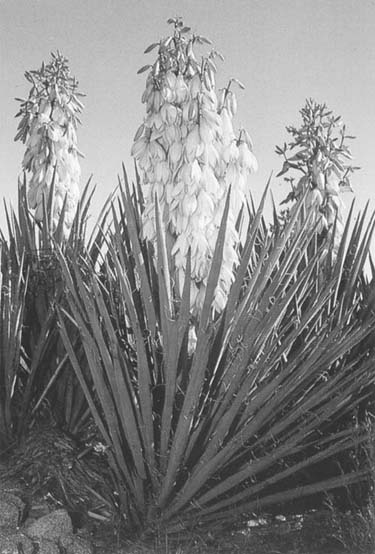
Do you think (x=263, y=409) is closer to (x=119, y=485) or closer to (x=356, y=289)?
(x=119, y=485)

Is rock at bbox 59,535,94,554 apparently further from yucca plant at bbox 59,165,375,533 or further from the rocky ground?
yucca plant at bbox 59,165,375,533

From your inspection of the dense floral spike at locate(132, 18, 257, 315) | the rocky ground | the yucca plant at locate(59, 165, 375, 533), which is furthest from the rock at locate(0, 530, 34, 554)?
the dense floral spike at locate(132, 18, 257, 315)

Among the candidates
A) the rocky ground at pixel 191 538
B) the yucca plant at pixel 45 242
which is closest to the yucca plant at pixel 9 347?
the yucca plant at pixel 45 242

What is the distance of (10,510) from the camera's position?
303cm

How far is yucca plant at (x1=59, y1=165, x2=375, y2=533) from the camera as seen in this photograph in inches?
102

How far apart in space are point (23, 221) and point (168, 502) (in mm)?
1841

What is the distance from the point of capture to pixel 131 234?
8.98 feet

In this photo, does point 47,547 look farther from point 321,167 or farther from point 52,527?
point 321,167

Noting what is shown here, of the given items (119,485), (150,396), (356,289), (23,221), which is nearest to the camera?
(150,396)

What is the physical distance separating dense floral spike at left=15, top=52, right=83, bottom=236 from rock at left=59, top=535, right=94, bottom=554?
77.0 inches

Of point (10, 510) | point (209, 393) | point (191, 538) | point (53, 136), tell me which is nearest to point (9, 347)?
point (10, 510)

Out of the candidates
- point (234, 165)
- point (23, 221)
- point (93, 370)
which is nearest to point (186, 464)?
point (93, 370)

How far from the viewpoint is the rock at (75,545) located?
2.77 m

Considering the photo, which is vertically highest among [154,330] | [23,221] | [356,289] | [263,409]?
[23,221]
